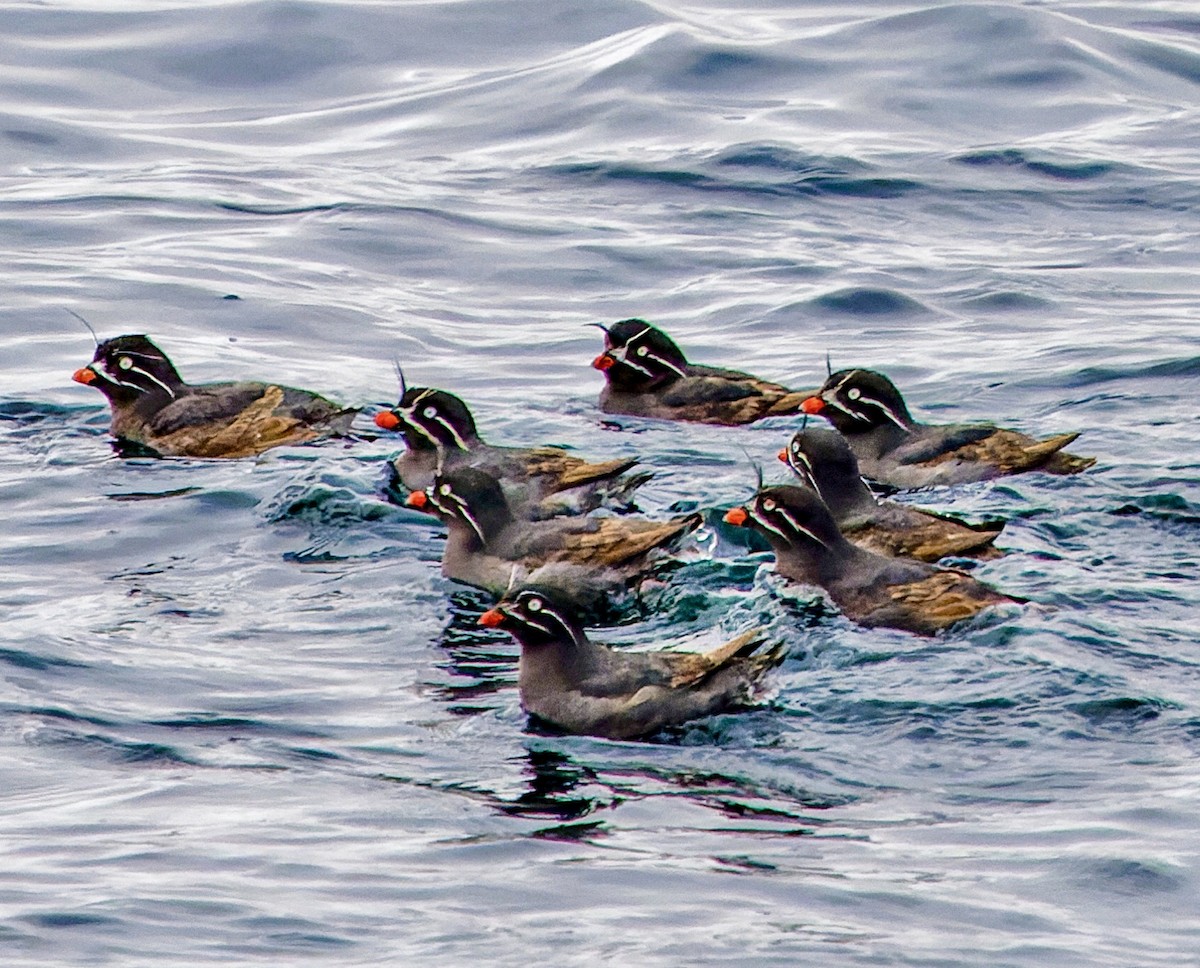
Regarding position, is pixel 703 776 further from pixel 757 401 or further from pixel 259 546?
pixel 757 401

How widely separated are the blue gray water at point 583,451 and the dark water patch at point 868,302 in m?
0.14

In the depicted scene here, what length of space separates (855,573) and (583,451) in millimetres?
4338

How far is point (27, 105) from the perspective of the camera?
29422 millimetres

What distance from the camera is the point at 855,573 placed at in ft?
46.3

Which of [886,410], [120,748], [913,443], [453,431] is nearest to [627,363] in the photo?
[453,431]

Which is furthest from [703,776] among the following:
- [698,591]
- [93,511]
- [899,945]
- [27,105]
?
[27,105]

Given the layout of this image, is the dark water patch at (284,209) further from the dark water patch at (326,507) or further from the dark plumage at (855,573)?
the dark plumage at (855,573)

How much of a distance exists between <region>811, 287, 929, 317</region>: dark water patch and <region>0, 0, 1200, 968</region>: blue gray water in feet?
0.45

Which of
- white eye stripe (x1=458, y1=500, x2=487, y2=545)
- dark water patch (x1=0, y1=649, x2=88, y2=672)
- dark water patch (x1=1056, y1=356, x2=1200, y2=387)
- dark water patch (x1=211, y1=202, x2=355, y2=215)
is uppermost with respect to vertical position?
dark water patch (x1=211, y1=202, x2=355, y2=215)

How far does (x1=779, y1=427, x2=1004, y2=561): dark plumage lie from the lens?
47.8 ft

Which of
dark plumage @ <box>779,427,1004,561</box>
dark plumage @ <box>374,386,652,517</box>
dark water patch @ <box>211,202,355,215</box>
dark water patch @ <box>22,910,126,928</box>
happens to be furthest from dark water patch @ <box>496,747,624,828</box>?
dark water patch @ <box>211,202,355,215</box>

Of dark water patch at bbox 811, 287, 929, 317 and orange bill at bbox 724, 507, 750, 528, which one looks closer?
orange bill at bbox 724, 507, 750, 528

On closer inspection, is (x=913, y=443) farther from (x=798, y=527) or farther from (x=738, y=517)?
(x=798, y=527)

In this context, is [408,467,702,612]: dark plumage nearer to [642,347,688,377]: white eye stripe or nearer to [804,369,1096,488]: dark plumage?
[804,369,1096,488]: dark plumage
